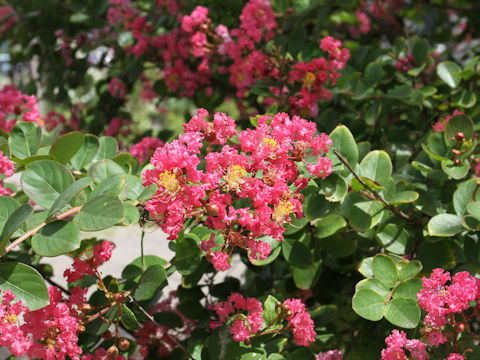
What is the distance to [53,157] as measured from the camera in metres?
1.02

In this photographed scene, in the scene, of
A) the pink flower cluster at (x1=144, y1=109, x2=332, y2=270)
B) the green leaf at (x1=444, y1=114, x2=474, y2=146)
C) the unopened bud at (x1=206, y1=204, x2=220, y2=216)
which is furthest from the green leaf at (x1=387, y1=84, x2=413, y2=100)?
the unopened bud at (x1=206, y1=204, x2=220, y2=216)

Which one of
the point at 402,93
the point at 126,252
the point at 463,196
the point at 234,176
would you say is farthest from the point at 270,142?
the point at 126,252

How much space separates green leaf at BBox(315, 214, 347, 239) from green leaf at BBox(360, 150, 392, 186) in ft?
0.37

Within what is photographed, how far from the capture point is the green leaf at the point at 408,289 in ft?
2.87

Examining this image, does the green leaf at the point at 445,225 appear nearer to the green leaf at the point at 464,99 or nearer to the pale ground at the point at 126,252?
the green leaf at the point at 464,99

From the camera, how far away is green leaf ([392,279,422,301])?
2.87ft

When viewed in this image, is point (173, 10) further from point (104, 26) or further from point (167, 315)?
point (167, 315)

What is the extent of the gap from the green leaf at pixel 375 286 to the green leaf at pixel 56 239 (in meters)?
0.52

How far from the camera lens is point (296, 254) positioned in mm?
992

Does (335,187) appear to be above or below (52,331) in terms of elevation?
above

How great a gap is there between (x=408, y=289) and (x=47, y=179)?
70 cm

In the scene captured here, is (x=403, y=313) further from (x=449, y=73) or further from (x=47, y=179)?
(x=449, y=73)

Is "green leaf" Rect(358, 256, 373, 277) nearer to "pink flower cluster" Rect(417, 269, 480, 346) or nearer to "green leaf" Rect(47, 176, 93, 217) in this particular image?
"pink flower cluster" Rect(417, 269, 480, 346)

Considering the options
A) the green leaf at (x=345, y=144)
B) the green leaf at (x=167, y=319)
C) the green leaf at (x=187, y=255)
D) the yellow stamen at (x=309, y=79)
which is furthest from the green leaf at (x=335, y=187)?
the green leaf at (x=167, y=319)
